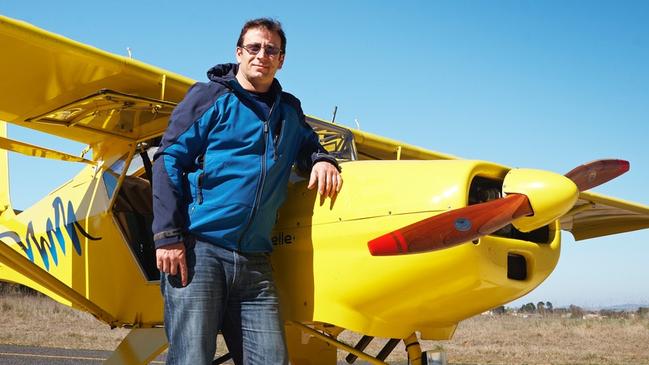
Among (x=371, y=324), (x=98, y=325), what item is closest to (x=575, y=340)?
(x=98, y=325)

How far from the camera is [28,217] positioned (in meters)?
6.20

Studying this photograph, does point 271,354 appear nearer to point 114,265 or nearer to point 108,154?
point 114,265

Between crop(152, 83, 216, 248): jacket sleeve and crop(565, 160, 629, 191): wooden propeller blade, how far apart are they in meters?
1.82

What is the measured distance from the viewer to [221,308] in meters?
3.03

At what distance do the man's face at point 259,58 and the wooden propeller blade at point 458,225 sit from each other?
969 mm

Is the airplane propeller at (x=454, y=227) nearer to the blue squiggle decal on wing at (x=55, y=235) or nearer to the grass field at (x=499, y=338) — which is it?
the blue squiggle decal on wing at (x=55, y=235)

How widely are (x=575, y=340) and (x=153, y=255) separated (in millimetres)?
11734

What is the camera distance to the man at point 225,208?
2961 millimetres

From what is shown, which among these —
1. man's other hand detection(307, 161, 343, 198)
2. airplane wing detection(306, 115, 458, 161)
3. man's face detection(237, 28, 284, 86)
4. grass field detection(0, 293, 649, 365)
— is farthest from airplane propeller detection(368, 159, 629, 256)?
grass field detection(0, 293, 649, 365)

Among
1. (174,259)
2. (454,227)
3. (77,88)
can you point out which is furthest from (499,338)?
(174,259)

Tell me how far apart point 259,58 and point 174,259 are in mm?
1001

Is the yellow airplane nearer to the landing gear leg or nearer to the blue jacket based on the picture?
the landing gear leg

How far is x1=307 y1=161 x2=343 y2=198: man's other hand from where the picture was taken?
3.39m

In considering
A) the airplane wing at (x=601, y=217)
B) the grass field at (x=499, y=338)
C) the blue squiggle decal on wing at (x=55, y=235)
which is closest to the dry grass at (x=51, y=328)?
the grass field at (x=499, y=338)
